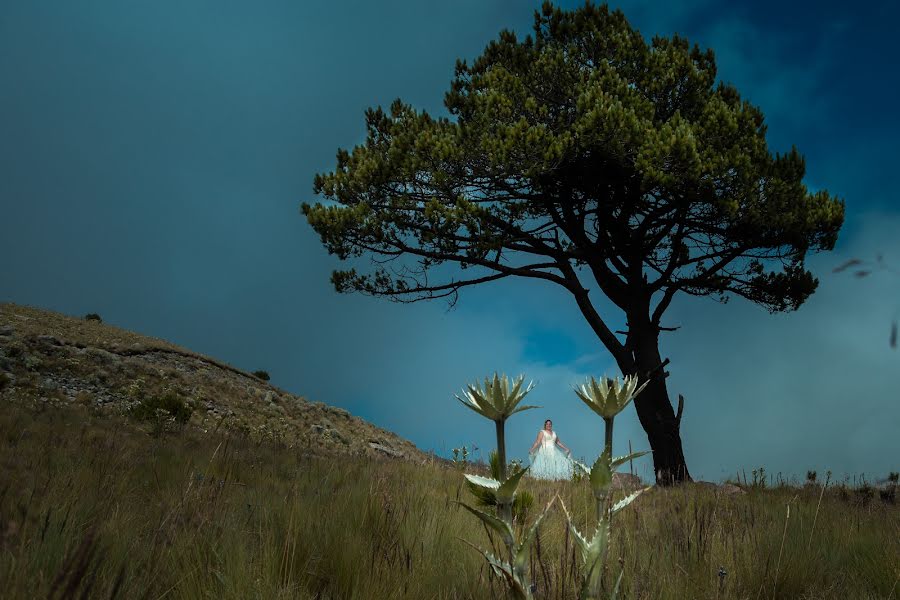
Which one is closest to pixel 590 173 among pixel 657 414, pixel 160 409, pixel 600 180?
pixel 600 180

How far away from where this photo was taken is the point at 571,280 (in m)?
13.1

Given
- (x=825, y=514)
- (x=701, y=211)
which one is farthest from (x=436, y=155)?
(x=825, y=514)

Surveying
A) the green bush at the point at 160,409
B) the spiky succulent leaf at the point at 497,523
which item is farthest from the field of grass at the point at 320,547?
the green bush at the point at 160,409

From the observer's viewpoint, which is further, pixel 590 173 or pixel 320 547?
pixel 590 173

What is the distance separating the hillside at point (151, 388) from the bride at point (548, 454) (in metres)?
4.78

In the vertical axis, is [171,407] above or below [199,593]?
above

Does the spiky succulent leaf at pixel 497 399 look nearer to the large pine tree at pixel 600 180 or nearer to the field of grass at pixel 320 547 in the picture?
the field of grass at pixel 320 547

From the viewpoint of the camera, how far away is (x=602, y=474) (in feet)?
5.91

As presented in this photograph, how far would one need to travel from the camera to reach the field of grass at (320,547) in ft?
7.73

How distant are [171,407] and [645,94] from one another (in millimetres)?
12068

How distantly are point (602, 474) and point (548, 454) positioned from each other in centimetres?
1519

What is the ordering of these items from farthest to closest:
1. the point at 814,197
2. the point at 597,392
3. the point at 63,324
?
the point at 63,324 < the point at 814,197 < the point at 597,392

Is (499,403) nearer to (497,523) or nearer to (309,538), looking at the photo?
(497,523)

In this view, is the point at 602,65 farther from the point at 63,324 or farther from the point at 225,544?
the point at 63,324
